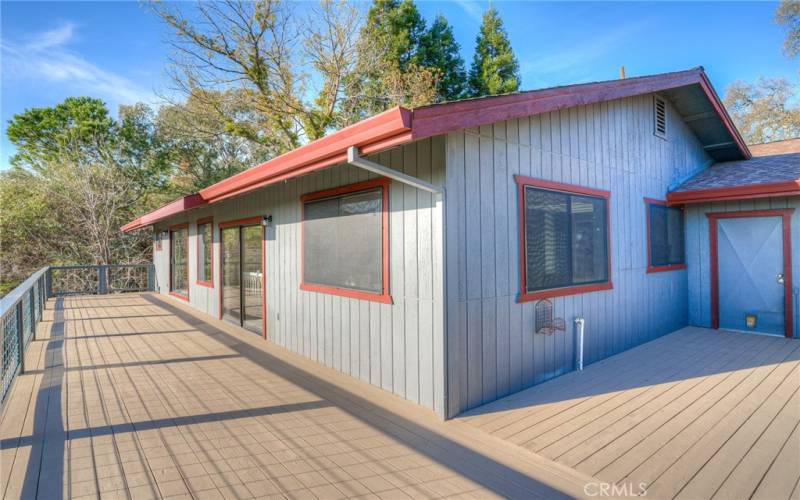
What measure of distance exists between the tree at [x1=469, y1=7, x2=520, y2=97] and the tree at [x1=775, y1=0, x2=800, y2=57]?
29.3 feet

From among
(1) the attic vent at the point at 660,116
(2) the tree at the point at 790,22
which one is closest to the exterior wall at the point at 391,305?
(1) the attic vent at the point at 660,116

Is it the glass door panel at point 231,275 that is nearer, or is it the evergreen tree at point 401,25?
the glass door panel at point 231,275

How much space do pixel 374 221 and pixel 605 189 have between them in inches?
118

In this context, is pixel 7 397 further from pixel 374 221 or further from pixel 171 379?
pixel 374 221

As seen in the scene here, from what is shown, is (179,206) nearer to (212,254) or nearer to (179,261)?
(212,254)

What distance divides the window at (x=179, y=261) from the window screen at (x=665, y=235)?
9.32 metres

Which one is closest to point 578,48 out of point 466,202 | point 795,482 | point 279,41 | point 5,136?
point 279,41

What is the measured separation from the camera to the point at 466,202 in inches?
126

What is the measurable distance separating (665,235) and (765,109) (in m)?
16.8

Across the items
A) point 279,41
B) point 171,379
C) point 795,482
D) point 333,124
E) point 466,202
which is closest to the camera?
point 795,482

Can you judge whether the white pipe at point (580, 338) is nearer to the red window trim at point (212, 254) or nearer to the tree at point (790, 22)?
the red window trim at point (212, 254)

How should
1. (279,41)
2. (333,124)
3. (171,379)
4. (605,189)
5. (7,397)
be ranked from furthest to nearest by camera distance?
1. (333,124)
2. (279,41)
3. (605,189)
4. (171,379)
5. (7,397)

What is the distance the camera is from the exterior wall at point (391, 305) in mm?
3127

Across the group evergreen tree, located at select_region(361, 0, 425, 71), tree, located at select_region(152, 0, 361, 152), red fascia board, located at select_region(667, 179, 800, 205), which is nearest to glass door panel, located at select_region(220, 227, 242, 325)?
tree, located at select_region(152, 0, 361, 152)
